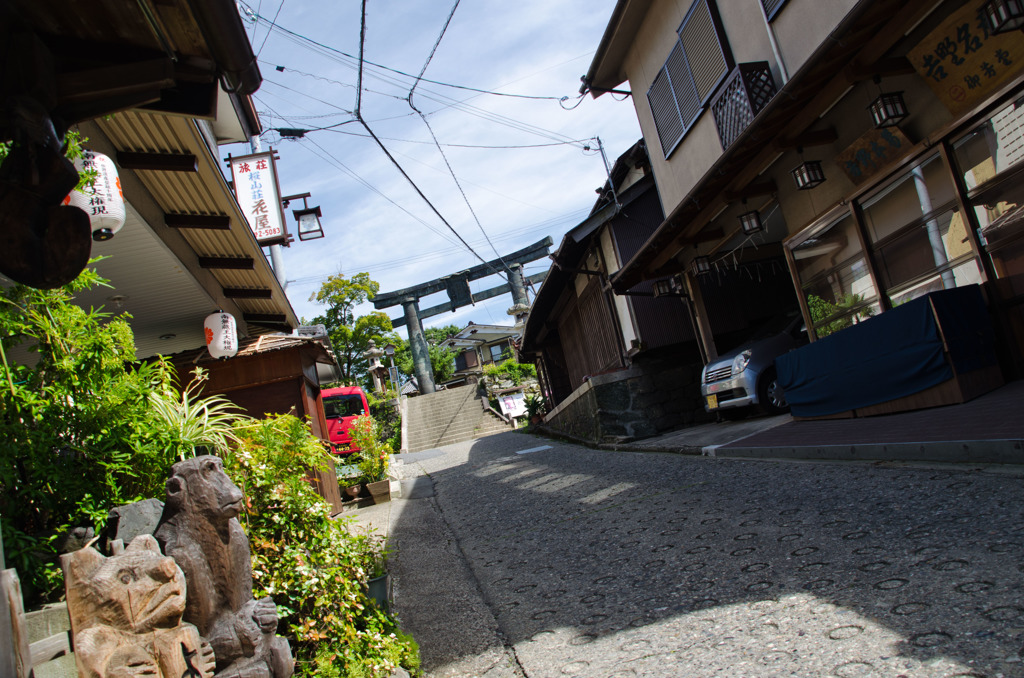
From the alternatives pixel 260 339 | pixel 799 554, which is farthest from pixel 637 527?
pixel 260 339

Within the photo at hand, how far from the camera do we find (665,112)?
37.4 ft

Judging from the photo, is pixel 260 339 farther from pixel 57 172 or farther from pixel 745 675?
pixel 745 675

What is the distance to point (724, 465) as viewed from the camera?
720cm

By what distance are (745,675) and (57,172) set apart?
331 cm

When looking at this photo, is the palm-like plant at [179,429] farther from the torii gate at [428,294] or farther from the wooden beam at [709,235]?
the torii gate at [428,294]

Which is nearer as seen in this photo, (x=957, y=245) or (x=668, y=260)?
(x=957, y=245)

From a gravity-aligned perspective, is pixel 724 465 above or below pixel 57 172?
below

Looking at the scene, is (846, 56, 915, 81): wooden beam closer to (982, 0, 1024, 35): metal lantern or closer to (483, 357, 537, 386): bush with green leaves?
(982, 0, 1024, 35): metal lantern

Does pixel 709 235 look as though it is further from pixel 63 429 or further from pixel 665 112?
pixel 63 429

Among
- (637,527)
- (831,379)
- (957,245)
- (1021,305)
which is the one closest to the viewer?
(637,527)

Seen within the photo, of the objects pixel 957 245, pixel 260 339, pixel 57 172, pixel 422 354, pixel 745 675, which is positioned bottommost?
pixel 745 675

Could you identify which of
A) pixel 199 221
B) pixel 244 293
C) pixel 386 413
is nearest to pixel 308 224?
pixel 244 293

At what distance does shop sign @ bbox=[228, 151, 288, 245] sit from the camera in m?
10.7

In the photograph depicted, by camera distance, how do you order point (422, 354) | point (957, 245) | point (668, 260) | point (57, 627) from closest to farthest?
point (57, 627), point (957, 245), point (668, 260), point (422, 354)
